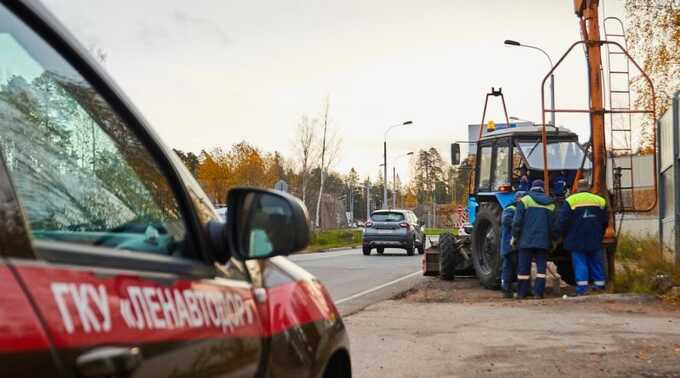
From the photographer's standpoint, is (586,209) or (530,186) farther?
(530,186)

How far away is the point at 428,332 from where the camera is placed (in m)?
9.67

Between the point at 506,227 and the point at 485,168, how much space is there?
7.30ft

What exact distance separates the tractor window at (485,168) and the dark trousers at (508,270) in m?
2.14

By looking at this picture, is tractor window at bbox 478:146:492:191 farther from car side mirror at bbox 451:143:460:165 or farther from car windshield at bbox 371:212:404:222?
car windshield at bbox 371:212:404:222

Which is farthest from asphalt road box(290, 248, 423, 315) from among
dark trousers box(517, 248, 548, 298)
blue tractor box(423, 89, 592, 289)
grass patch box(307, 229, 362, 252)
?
grass patch box(307, 229, 362, 252)

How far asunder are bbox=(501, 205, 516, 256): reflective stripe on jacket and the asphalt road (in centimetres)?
200

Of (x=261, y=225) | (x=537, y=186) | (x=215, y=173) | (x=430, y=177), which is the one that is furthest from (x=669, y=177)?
(x=430, y=177)

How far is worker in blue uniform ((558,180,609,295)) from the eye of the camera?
44.0ft

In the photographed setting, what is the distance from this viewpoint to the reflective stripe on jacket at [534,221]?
1352 cm

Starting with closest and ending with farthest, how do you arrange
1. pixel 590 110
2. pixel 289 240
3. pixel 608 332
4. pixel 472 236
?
1. pixel 289 240
2. pixel 608 332
3. pixel 590 110
4. pixel 472 236

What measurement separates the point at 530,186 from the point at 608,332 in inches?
217

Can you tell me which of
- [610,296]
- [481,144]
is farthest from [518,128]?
[610,296]

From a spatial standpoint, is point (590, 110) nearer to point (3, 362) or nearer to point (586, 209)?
point (586, 209)

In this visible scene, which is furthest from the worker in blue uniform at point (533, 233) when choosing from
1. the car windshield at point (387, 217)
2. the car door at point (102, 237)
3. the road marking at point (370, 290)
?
the car windshield at point (387, 217)
